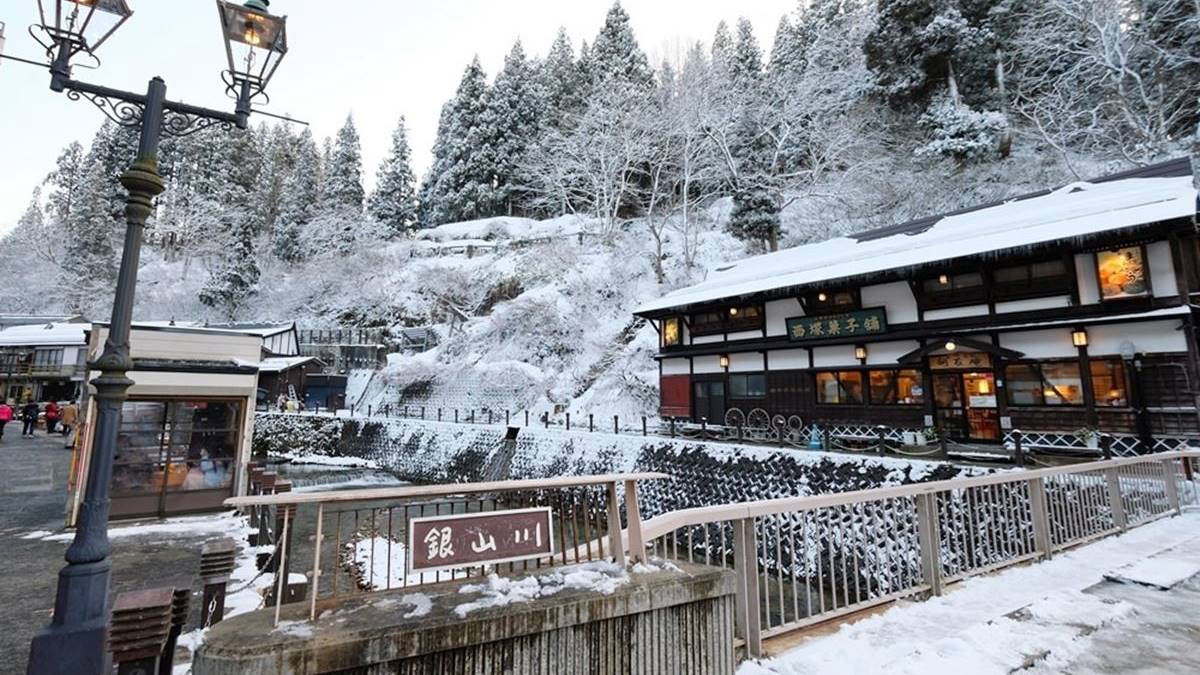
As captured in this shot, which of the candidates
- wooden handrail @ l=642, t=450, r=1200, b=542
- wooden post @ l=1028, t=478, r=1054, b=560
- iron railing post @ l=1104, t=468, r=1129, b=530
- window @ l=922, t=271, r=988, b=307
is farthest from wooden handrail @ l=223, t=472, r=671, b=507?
window @ l=922, t=271, r=988, b=307

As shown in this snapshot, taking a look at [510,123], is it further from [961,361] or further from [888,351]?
[961,361]

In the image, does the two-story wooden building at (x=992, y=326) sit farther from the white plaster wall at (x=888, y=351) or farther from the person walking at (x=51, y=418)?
the person walking at (x=51, y=418)

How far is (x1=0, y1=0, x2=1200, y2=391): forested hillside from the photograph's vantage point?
24.4 meters

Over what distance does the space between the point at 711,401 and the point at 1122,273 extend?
11.8 meters

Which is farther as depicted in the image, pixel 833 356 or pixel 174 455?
pixel 833 356

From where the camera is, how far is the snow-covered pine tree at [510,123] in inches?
1793

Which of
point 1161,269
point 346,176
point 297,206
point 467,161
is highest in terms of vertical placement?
point 467,161

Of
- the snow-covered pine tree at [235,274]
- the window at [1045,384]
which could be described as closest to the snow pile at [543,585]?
the window at [1045,384]

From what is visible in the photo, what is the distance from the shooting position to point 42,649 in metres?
3.38

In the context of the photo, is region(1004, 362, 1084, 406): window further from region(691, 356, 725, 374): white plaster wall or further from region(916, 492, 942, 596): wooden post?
region(916, 492, 942, 596): wooden post

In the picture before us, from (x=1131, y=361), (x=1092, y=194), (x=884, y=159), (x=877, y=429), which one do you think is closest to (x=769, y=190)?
(x=884, y=159)

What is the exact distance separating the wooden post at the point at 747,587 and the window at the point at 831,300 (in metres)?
14.6

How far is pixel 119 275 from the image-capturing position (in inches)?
165

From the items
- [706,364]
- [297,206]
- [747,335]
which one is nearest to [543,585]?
[747,335]
